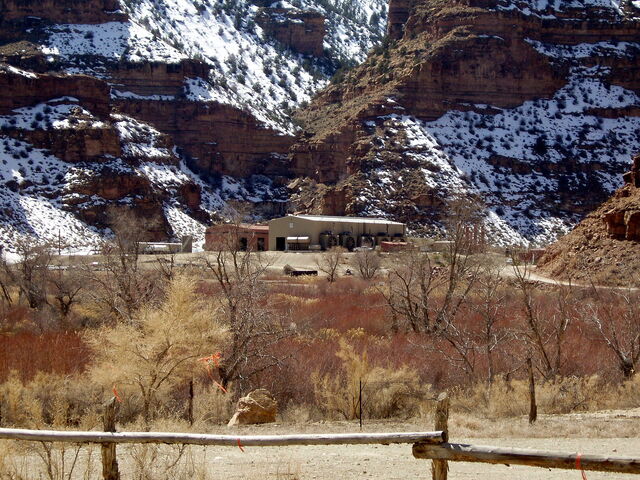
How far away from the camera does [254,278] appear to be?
2205cm

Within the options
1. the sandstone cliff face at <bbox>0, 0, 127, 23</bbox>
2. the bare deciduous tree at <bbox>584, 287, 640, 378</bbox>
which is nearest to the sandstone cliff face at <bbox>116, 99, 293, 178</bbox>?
the sandstone cliff face at <bbox>0, 0, 127, 23</bbox>

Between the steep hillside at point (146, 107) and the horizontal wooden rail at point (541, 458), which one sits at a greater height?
the steep hillside at point (146, 107)

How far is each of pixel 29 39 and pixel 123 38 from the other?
38.4 ft

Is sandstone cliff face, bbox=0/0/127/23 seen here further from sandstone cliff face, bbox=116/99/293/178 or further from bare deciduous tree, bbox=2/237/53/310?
bare deciduous tree, bbox=2/237/53/310

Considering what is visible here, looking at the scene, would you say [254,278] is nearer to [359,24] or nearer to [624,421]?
[624,421]

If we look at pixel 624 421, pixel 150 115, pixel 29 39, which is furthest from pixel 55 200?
pixel 624 421

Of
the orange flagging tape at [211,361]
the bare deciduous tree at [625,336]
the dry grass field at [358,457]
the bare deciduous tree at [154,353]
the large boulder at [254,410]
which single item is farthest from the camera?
the bare deciduous tree at [625,336]

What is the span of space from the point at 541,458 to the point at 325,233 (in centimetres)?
6328

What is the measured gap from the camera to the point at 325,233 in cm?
7206

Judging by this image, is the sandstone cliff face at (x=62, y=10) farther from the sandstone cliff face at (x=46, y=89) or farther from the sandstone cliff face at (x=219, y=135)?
the sandstone cliff face at (x=46, y=89)

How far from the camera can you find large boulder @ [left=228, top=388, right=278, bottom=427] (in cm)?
1642

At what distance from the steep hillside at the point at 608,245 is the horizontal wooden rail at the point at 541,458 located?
2947 centimetres

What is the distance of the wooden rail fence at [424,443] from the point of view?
8766 mm

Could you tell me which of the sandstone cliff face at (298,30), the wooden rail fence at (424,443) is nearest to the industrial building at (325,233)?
the wooden rail fence at (424,443)
